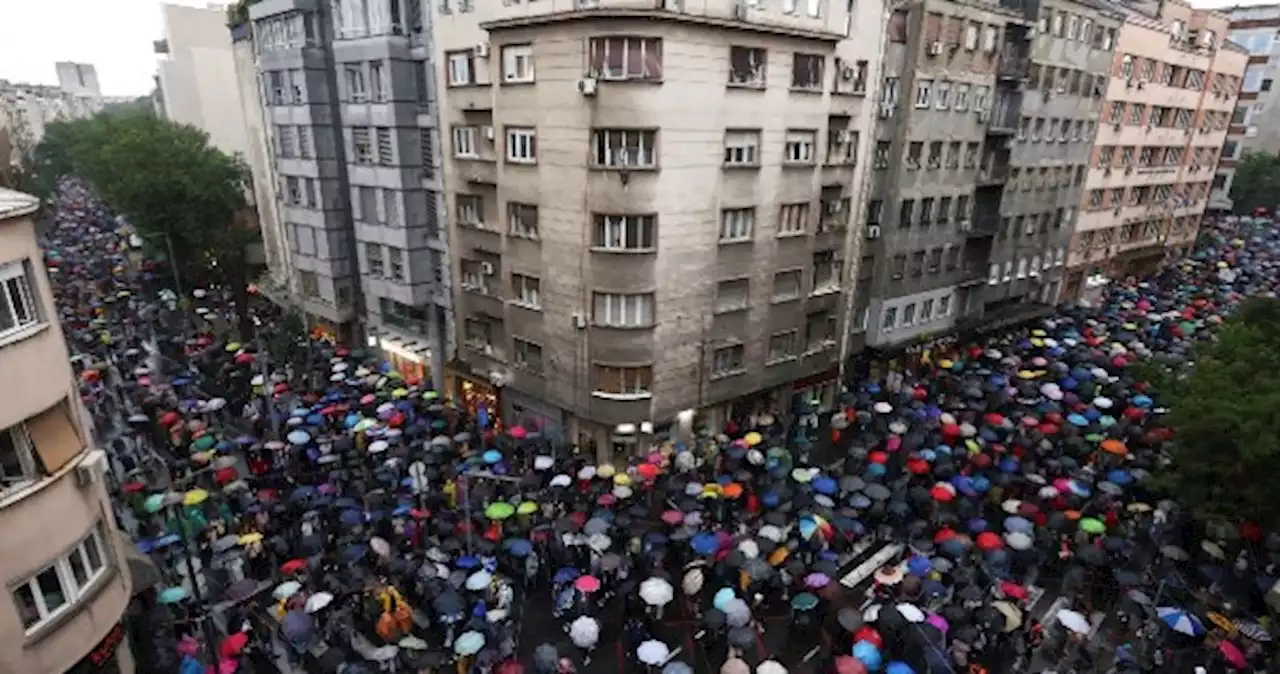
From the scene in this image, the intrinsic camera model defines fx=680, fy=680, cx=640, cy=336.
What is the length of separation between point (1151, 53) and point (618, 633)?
51861mm

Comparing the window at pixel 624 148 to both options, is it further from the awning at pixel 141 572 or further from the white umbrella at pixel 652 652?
the awning at pixel 141 572

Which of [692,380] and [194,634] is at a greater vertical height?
[692,380]

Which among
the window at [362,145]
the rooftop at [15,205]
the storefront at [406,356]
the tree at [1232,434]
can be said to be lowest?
the storefront at [406,356]

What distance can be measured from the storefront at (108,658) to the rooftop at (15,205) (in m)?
8.59

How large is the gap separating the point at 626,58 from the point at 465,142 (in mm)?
9213

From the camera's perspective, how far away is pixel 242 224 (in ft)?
169

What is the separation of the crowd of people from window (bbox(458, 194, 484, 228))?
854cm

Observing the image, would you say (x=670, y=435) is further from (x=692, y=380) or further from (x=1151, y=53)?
(x=1151, y=53)

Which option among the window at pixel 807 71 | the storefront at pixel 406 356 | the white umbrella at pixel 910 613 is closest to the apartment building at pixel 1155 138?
the window at pixel 807 71

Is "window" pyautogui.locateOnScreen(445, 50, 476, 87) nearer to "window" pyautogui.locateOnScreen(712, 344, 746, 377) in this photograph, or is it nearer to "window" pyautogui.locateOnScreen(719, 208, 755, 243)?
"window" pyautogui.locateOnScreen(719, 208, 755, 243)

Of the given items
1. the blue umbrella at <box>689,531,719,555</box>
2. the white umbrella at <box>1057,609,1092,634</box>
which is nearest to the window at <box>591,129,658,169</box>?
the blue umbrella at <box>689,531,719,555</box>

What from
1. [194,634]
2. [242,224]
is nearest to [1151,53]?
[194,634]

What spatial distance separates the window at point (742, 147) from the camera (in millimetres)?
25938

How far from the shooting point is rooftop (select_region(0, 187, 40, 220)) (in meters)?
12.0
